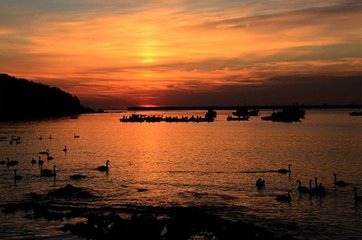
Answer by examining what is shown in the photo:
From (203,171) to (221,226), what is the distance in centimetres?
3197

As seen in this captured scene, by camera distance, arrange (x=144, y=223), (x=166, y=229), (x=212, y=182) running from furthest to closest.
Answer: (x=212, y=182) → (x=166, y=229) → (x=144, y=223)

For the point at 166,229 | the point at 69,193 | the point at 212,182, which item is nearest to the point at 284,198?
the point at 212,182

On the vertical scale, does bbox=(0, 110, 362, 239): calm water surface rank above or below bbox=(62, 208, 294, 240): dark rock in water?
below

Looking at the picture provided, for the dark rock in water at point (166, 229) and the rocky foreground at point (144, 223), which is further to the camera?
the rocky foreground at point (144, 223)

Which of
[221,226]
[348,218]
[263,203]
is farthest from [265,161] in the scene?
[221,226]

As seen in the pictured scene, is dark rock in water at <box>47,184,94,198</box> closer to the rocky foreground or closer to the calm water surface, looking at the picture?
the calm water surface

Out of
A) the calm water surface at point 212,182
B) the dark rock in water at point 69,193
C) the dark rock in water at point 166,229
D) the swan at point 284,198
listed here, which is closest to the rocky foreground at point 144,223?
the dark rock in water at point 166,229

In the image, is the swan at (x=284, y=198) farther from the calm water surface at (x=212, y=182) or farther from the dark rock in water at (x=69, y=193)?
the dark rock in water at (x=69, y=193)

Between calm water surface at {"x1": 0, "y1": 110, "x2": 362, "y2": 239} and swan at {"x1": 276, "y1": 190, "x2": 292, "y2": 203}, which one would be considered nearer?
calm water surface at {"x1": 0, "y1": 110, "x2": 362, "y2": 239}

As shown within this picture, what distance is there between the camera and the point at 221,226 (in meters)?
32.3

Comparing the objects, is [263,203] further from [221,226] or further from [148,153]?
[148,153]

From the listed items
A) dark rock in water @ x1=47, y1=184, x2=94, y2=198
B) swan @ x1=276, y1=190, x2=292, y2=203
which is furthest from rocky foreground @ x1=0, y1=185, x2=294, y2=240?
swan @ x1=276, y1=190, x2=292, y2=203

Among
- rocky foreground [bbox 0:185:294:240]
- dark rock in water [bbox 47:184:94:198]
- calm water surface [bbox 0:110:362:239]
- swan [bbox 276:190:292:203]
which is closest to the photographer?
rocky foreground [bbox 0:185:294:240]

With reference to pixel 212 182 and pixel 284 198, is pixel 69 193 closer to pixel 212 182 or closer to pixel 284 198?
pixel 212 182
